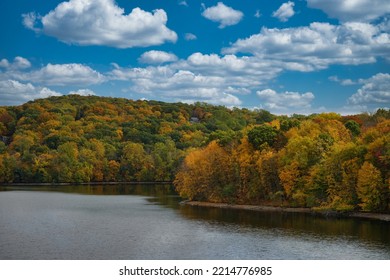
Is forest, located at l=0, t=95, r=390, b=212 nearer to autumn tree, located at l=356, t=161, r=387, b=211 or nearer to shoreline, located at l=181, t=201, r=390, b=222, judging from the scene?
autumn tree, located at l=356, t=161, r=387, b=211

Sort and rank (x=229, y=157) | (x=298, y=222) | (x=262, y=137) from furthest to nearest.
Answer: (x=229, y=157), (x=262, y=137), (x=298, y=222)

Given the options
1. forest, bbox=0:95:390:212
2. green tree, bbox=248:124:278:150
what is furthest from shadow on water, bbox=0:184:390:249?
green tree, bbox=248:124:278:150

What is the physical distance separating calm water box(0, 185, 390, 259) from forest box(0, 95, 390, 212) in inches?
209

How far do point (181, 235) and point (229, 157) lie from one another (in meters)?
29.6

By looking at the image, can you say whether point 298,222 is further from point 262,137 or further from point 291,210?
point 262,137

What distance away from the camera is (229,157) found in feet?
245

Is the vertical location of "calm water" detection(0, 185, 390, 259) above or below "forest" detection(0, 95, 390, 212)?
below

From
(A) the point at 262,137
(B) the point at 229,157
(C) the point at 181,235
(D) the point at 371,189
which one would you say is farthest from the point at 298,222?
(B) the point at 229,157

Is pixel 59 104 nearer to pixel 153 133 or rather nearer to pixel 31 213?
pixel 153 133

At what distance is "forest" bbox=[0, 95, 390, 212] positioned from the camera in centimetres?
5912

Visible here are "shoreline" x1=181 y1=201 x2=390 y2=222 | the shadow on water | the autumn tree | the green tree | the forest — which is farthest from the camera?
the green tree

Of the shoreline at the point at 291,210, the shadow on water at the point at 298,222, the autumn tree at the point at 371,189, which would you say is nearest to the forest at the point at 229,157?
the autumn tree at the point at 371,189

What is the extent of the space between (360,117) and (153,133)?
85.8 m

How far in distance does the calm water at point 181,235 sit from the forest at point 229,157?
209 inches
